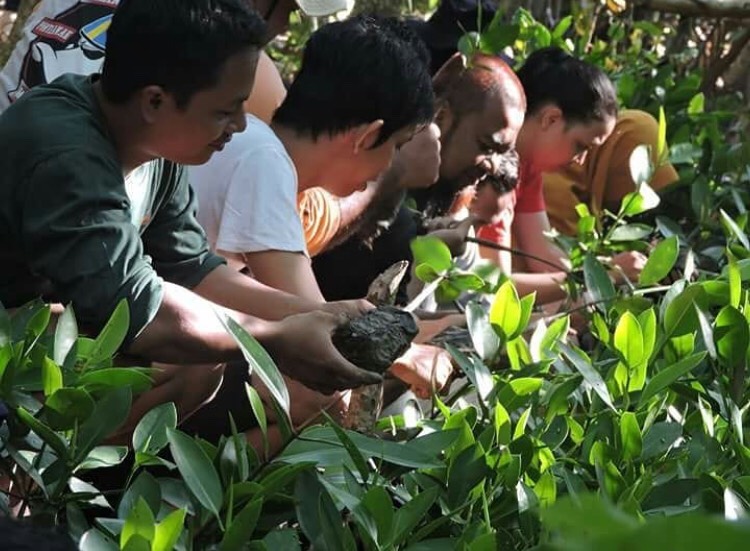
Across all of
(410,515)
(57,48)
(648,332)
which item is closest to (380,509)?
(410,515)

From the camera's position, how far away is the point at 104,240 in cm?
198

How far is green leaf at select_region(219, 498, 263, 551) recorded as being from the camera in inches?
55.7

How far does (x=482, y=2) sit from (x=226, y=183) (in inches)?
61.4

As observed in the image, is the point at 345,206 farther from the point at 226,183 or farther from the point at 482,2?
the point at 482,2

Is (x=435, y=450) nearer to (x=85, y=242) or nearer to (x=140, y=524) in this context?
(x=140, y=524)

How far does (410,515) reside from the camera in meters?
1.54

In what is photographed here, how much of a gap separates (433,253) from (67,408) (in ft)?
3.81

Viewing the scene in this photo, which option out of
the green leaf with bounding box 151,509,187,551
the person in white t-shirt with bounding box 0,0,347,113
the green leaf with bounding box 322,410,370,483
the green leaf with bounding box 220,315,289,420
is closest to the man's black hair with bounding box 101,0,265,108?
the person in white t-shirt with bounding box 0,0,347,113

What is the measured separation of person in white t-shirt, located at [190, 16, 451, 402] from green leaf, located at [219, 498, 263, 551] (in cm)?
121

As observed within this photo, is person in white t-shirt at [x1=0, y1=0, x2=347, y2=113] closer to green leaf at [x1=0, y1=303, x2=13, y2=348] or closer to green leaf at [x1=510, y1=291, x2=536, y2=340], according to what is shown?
green leaf at [x1=510, y1=291, x2=536, y2=340]

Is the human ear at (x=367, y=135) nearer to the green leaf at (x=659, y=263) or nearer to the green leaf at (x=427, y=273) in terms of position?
the green leaf at (x=427, y=273)

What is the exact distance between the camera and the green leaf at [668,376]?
1.85 metres

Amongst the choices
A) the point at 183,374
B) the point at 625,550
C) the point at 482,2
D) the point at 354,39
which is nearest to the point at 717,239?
the point at 482,2

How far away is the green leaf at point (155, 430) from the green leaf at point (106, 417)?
0.25 feet
